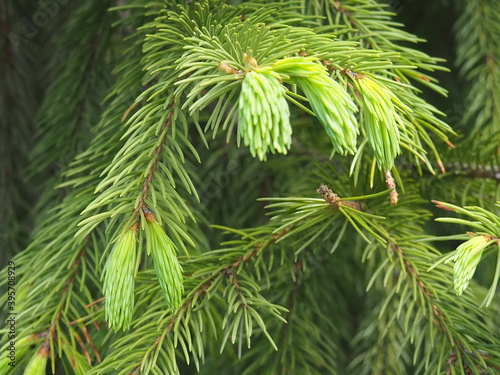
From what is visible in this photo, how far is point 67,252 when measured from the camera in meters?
0.66

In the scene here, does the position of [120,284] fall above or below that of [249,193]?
above

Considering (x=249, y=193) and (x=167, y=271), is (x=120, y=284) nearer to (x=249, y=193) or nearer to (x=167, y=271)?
(x=167, y=271)

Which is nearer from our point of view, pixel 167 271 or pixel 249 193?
pixel 167 271

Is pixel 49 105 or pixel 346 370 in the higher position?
pixel 49 105

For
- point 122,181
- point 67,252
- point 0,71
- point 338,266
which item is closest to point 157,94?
point 122,181

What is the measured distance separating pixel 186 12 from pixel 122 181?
195mm

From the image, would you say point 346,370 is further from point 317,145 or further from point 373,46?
point 373,46

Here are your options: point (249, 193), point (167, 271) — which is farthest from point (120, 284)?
point (249, 193)

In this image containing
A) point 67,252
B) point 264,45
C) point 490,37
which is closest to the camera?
point 264,45

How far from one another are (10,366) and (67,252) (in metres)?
0.14

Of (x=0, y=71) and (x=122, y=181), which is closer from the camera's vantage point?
(x=122, y=181)

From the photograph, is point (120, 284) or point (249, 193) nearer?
point (120, 284)

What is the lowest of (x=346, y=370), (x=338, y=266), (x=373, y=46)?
(x=346, y=370)

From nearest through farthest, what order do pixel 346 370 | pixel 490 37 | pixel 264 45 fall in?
pixel 264 45 < pixel 490 37 < pixel 346 370
